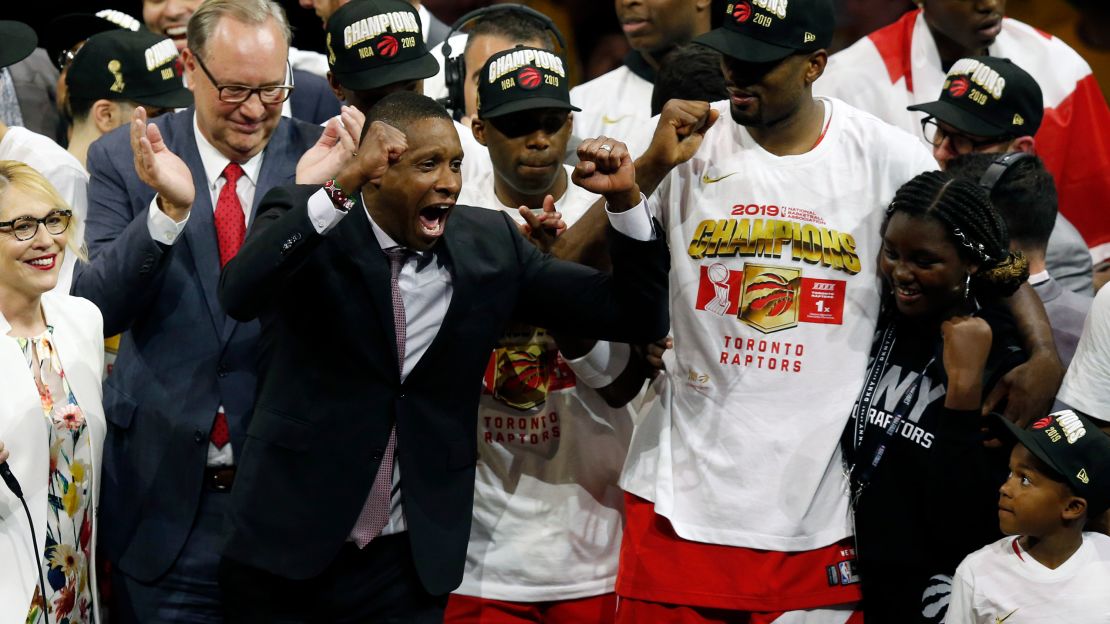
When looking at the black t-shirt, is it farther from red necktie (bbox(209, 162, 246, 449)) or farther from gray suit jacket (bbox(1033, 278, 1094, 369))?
red necktie (bbox(209, 162, 246, 449))

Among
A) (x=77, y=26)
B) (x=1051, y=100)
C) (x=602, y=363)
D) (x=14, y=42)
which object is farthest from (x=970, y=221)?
(x=77, y=26)

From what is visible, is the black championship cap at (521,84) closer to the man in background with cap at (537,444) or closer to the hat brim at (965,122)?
the man in background with cap at (537,444)

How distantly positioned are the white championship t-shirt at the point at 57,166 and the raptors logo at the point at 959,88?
2532mm

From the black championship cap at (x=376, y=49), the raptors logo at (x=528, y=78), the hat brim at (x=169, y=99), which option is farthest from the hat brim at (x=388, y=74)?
the hat brim at (x=169, y=99)

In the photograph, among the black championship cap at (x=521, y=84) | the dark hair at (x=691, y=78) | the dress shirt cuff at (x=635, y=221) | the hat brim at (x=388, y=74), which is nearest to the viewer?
the dress shirt cuff at (x=635, y=221)

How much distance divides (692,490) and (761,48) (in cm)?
109

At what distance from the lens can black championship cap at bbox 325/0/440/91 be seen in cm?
416

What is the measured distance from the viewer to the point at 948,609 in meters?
3.57

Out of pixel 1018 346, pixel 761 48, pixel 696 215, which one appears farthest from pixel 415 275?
pixel 1018 346

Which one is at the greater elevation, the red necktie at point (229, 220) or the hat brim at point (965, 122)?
the hat brim at point (965, 122)

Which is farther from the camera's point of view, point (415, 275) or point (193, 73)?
point (193, 73)

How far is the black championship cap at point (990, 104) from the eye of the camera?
170 inches

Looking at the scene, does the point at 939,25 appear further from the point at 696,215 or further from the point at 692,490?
the point at 692,490

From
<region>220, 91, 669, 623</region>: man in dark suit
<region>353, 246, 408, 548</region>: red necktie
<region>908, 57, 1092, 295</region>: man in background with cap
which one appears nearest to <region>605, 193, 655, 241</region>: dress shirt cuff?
<region>220, 91, 669, 623</region>: man in dark suit
